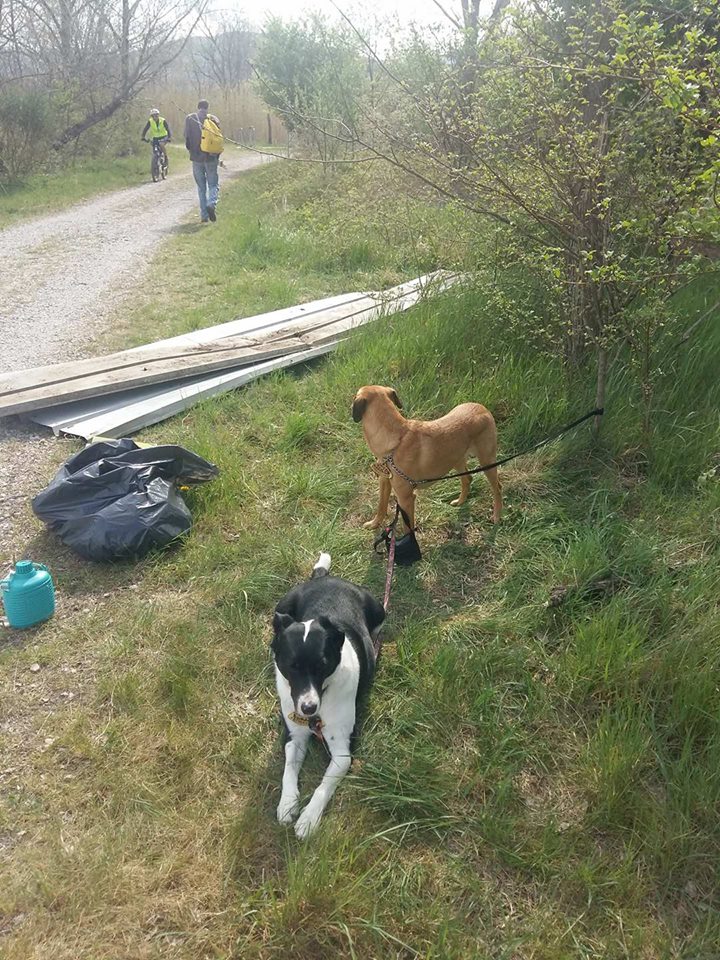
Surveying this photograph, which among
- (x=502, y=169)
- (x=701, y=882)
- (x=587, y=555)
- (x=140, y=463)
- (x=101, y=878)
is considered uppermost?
(x=502, y=169)

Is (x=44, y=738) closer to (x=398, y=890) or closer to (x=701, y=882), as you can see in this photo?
(x=398, y=890)

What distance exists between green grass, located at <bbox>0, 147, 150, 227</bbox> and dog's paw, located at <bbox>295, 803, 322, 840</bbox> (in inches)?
546

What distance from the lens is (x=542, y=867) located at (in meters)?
2.35

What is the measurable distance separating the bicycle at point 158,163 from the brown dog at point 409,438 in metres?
18.3

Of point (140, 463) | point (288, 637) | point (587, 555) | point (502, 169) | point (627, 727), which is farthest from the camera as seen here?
point (502, 169)

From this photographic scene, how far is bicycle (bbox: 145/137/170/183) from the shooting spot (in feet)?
62.0

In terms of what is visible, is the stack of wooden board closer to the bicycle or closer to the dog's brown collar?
the dog's brown collar

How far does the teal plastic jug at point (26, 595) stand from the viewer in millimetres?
3344

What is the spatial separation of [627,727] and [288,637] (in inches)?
54.5

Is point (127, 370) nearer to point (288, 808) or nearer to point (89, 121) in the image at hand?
point (288, 808)

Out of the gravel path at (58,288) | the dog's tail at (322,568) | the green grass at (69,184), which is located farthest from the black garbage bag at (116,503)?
the green grass at (69,184)

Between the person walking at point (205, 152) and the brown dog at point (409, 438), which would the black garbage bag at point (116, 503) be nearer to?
the brown dog at point (409, 438)

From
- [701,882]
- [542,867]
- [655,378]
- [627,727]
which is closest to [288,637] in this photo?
[542,867]

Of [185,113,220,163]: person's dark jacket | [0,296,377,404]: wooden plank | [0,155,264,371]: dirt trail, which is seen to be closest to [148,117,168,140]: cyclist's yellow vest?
[0,155,264,371]: dirt trail
